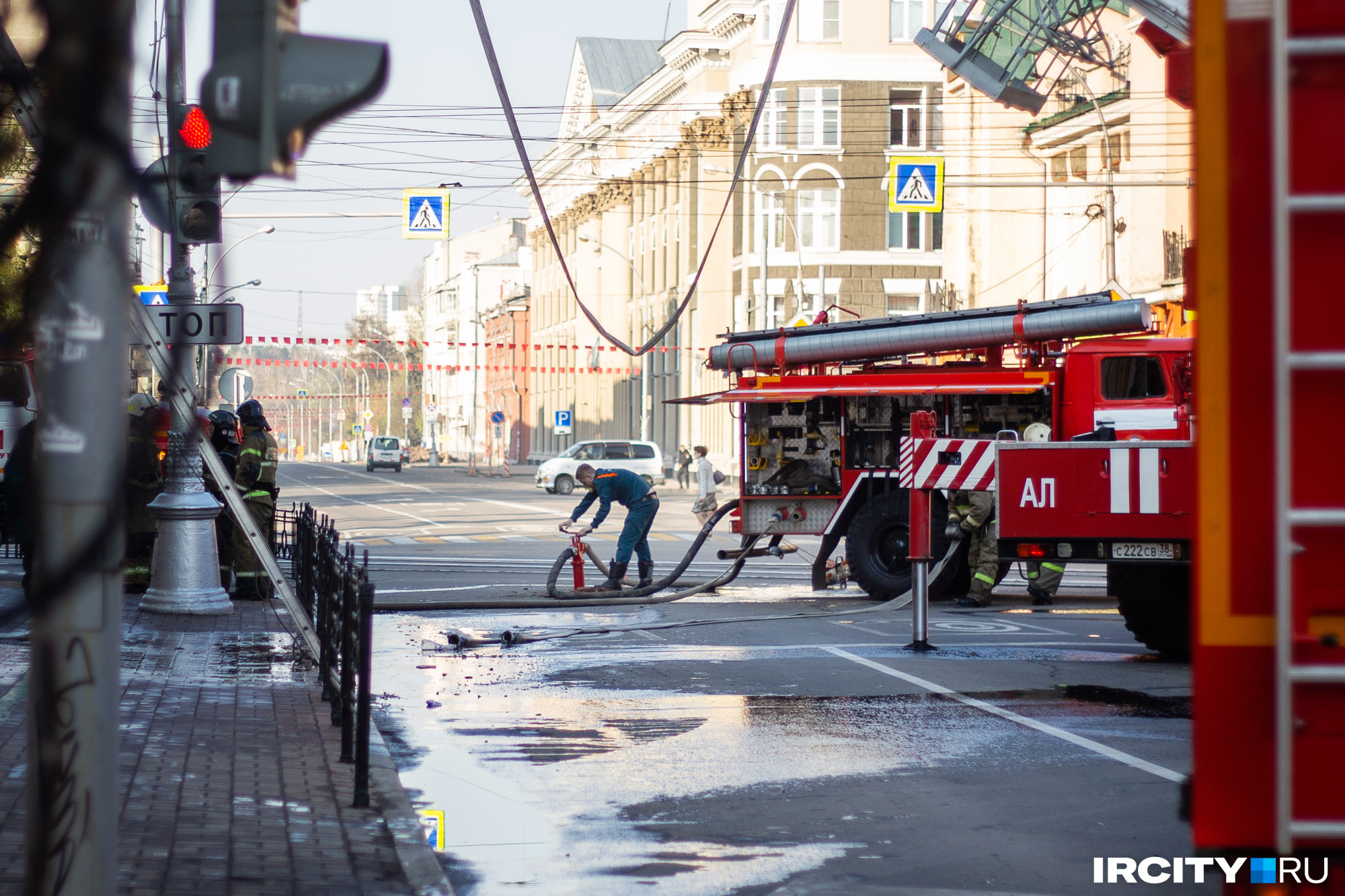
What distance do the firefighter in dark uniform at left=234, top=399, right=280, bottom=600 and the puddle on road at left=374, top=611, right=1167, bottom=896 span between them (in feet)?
12.6

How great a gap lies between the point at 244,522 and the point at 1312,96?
8.25m

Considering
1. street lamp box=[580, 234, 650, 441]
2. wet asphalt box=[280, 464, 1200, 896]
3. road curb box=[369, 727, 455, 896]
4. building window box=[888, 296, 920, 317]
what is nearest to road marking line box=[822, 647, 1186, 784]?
wet asphalt box=[280, 464, 1200, 896]

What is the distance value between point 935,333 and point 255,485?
7510 millimetres

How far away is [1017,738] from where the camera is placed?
874cm

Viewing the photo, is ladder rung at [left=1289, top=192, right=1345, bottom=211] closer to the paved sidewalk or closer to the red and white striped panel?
the paved sidewalk

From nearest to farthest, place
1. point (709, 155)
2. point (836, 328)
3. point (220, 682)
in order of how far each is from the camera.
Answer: point (220, 682)
point (836, 328)
point (709, 155)

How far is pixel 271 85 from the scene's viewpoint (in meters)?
3.71

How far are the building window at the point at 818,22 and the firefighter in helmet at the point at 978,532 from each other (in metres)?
45.2

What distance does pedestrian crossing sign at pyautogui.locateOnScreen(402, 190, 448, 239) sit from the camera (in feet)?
101

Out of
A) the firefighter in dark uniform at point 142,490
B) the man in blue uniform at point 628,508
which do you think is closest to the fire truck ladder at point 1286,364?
the firefighter in dark uniform at point 142,490

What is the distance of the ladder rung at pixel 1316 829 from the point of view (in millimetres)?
3059

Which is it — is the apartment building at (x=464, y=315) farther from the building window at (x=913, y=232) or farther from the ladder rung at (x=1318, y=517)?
the ladder rung at (x=1318, y=517)

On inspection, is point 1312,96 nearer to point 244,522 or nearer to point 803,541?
point 244,522

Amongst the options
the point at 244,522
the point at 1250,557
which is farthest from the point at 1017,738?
the point at 1250,557
